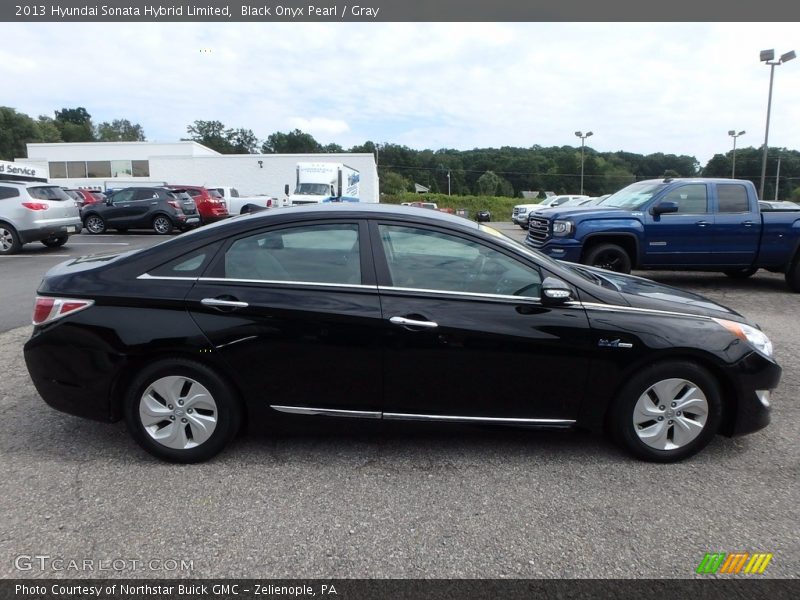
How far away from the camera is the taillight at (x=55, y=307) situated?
10.9 feet

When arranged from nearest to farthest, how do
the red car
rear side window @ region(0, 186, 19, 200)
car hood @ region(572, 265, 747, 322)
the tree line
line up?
car hood @ region(572, 265, 747, 322)
rear side window @ region(0, 186, 19, 200)
the red car
the tree line

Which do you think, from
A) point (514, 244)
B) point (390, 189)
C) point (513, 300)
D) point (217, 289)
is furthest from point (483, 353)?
point (390, 189)

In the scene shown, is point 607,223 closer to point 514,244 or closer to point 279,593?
point 514,244

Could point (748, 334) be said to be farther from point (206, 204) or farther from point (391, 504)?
point (206, 204)

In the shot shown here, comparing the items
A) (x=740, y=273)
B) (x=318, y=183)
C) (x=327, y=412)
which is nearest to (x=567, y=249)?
(x=740, y=273)

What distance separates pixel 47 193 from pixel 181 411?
13.1 m

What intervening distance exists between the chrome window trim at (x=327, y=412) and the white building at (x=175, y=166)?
37978 millimetres

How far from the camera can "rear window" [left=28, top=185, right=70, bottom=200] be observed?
13.2 m

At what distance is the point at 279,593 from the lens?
7.68ft

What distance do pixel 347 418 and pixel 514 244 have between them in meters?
1.52

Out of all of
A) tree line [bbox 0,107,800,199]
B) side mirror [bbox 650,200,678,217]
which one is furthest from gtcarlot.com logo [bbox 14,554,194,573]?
tree line [bbox 0,107,800,199]

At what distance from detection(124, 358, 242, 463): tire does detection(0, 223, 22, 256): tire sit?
12.5 m

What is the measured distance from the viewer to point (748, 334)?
11.3ft

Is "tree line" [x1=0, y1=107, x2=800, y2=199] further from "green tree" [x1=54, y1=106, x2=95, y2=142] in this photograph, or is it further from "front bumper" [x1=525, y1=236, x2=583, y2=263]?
"front bumper" [x1=525, y1=236, x2=583, y2=263]
